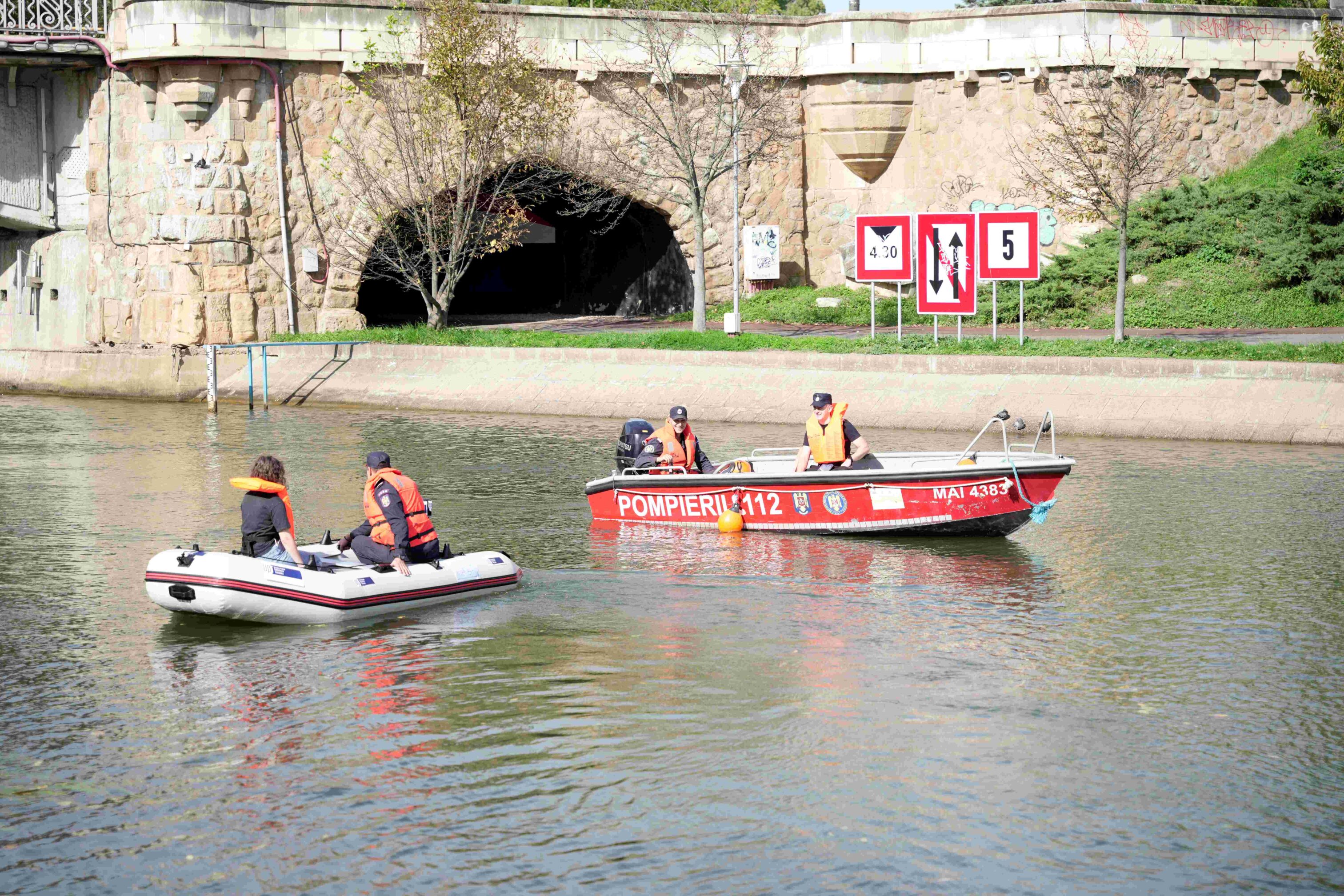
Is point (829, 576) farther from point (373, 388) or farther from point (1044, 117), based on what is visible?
point (1044, 117)

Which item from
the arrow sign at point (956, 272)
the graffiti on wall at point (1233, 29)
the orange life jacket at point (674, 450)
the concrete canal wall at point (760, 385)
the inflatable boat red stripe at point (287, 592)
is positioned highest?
the graffiti on wall at point (1233, 29)

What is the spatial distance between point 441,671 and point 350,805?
2.94m

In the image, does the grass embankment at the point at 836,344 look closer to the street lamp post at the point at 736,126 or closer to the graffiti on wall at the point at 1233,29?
the street lamp post at the point at 736,126

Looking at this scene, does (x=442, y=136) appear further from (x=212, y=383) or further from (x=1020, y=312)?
(x=1020, y=312)

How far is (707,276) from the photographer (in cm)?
4059

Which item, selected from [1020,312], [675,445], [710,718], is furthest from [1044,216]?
[710,718]

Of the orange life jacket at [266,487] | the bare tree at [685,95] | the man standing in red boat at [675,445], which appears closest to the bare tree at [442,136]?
the bare tree at [685,95]

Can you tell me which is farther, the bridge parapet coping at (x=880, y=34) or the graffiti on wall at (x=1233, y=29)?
the graffiti on wall at (x=1233, y=29)

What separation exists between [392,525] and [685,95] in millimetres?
26547

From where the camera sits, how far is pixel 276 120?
1428 inches

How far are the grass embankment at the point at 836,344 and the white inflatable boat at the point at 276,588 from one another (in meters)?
16.9

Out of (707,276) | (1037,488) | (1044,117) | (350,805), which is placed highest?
(1044,117)

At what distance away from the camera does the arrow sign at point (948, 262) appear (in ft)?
97.9

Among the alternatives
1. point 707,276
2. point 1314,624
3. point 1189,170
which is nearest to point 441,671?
point 1314,624
